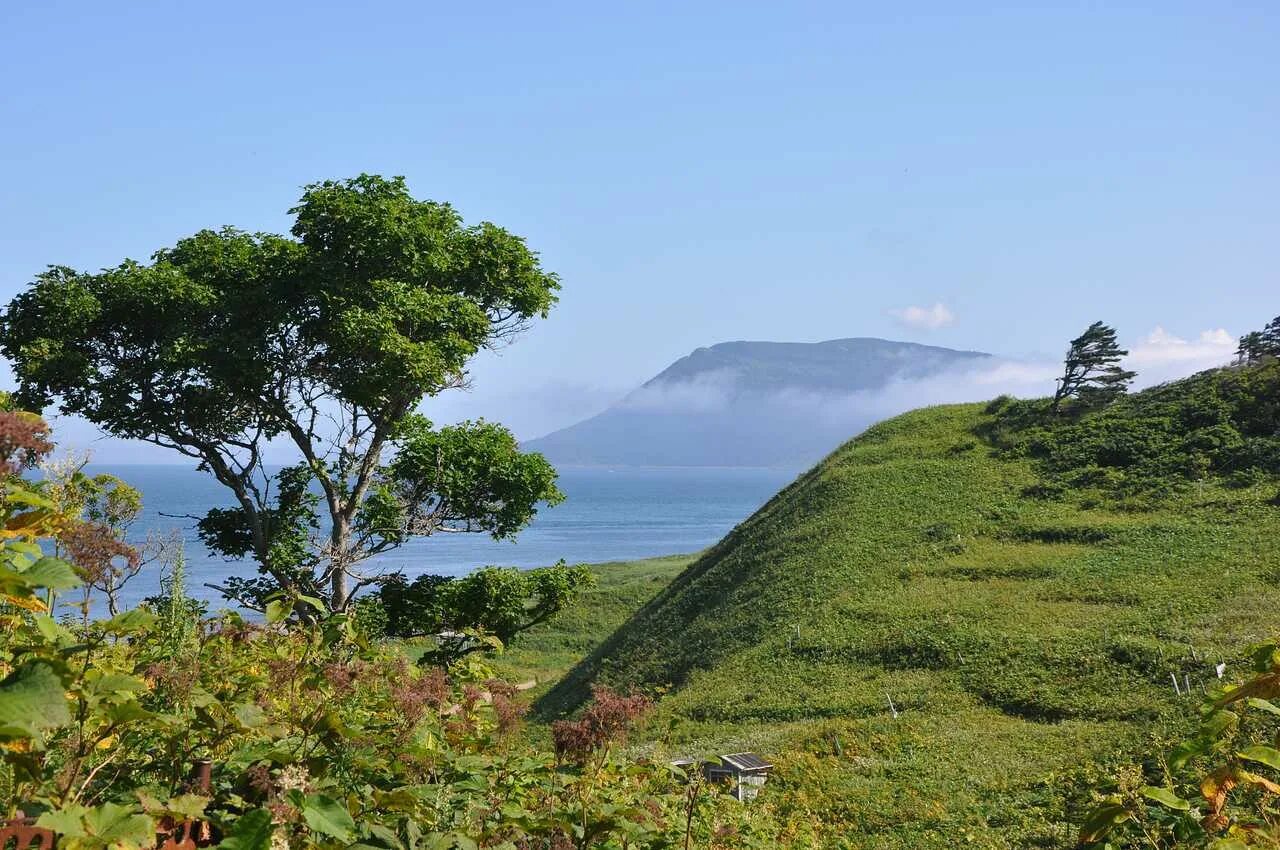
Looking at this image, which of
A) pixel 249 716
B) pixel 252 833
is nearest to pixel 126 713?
pixel 252 833

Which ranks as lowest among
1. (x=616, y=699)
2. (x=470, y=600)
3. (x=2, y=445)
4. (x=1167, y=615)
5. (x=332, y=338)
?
(x=1167, y=615)

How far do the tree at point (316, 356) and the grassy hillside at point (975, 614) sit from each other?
766cm

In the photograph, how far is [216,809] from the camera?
138 inches

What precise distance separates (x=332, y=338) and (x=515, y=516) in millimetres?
5531

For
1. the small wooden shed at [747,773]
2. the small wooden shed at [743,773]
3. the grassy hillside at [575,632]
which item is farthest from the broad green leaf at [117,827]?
the grassy hillside at [575,632]

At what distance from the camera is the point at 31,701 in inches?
86.6

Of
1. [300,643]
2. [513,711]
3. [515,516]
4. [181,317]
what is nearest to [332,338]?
[181,317]

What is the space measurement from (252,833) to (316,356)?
18.2 m

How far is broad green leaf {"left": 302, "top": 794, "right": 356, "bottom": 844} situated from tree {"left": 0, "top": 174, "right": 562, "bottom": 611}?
15.8 metres

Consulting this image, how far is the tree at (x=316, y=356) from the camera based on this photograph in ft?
61.9

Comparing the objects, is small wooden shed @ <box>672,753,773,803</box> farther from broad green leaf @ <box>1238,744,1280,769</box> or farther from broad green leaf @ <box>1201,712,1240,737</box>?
broad green leaf @ <box>1238,744,1280,769</box>

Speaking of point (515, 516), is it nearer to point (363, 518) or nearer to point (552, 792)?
point (363, 518)

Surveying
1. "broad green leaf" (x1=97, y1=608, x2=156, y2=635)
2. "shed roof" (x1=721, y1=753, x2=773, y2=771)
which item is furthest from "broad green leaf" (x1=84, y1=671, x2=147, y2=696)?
"shed roof" (x1=721, y1=753, x2=773, y2=771)

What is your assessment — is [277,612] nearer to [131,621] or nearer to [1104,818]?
[131,621]
